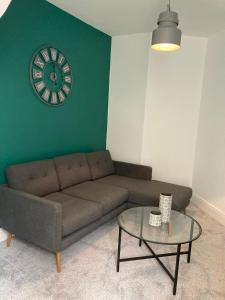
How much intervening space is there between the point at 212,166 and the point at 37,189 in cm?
239

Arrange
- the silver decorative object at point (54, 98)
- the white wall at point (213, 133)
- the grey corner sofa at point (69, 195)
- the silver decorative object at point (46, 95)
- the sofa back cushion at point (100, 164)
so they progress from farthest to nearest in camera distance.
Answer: the sofa back cushion at point (100, 164) → the white wall at point (213, 133) → the silver decorative object at point (54, 98) → the silver decorative object at point (46, 95) → the grey corner sofa at point (69, 195)

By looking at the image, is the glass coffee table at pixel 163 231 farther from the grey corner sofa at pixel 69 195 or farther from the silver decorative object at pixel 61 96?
the silver decorative object at pixel 61 96

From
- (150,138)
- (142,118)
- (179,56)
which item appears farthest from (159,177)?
(179,56)

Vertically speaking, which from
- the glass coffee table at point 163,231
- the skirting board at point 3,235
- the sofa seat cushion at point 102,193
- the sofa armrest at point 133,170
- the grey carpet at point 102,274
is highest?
the sofa armrest at point 133,170

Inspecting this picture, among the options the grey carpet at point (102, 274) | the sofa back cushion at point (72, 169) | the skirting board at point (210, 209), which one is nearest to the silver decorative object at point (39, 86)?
the sofa back cushion at point (72, 169)

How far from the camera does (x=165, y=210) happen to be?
2199 millimetres

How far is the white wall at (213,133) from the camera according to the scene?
325cm

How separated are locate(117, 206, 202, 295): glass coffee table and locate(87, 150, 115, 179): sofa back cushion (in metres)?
1.12

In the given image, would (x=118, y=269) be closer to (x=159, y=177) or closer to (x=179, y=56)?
(x=159, y=177)

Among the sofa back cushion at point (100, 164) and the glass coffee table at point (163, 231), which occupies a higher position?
the sofa back cushion at point (100, 164)

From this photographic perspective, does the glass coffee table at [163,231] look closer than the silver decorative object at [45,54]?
Yes

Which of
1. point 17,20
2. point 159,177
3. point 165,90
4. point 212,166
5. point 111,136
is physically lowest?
point 159,177

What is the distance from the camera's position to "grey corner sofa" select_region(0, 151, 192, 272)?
206cm

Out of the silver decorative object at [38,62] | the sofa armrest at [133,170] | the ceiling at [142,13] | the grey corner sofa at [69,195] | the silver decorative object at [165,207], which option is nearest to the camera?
the grey corner sofa at [69,195]
